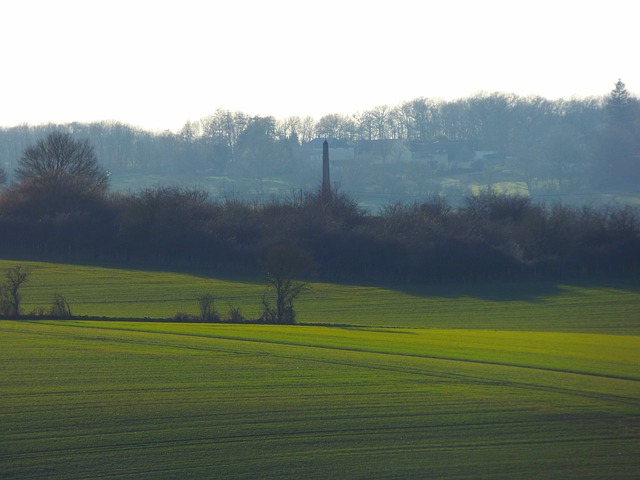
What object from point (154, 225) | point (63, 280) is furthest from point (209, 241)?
point (63, 280)

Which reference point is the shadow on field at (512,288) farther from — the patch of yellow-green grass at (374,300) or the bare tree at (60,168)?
the bare tree at (60,168)

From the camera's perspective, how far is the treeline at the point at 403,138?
114m

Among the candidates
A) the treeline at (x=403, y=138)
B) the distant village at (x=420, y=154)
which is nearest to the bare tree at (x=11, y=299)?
the treeline at (x=403, y=138)

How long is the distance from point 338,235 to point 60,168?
29.7 meters

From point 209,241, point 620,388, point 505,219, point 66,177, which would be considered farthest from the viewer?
point 66,177

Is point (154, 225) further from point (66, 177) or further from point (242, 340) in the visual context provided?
point (242, 340)

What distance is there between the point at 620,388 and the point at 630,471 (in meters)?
5.41

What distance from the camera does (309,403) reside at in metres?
16.3

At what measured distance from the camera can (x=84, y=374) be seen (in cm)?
1828

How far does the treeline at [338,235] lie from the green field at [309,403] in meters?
27.0

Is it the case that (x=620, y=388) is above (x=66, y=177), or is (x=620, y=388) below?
below

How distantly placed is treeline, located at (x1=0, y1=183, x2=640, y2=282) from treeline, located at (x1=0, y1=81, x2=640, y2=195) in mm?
47752

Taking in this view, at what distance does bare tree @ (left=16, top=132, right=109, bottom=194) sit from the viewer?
70812 millimetres

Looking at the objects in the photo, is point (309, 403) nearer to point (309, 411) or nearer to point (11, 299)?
point (309, 411)
